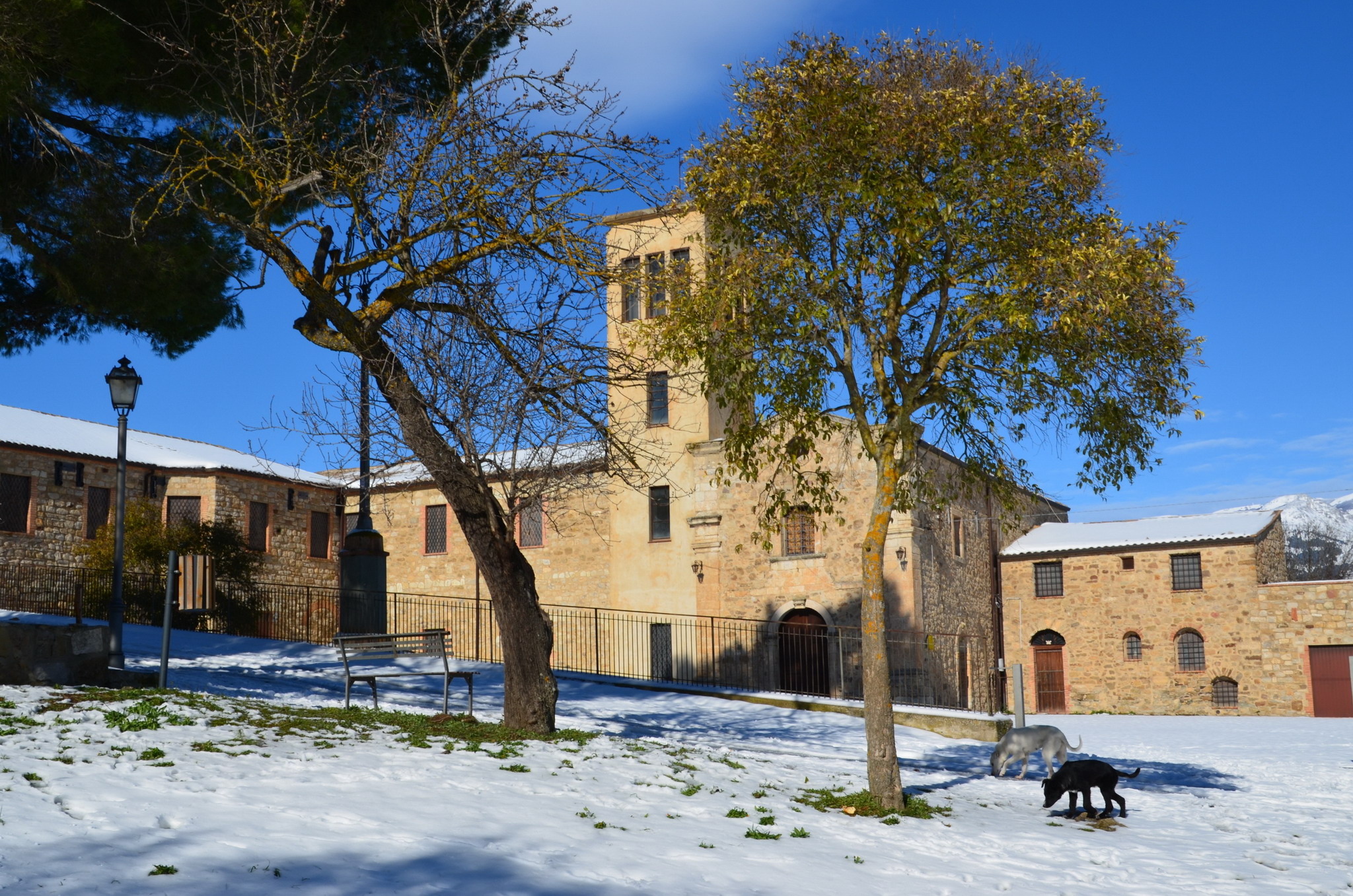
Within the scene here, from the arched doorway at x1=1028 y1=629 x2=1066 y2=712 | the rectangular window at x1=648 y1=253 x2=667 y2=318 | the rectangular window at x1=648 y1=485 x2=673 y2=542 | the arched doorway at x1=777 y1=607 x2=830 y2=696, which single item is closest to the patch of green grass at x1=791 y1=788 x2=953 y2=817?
the rectangular window at x1=648 y1=253 x2=667 y2=318

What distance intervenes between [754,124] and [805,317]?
2.27 metres

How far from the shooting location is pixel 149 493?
109 feet

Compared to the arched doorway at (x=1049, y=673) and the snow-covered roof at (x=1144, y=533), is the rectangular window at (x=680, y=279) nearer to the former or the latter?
the snow-covered roof at (x=1144, y=533)

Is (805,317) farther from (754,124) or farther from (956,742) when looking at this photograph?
(956,742)

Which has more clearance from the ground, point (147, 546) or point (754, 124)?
point (754, 124)

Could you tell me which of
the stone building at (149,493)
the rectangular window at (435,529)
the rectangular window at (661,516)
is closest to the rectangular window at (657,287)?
the rectangular window at (661,516)

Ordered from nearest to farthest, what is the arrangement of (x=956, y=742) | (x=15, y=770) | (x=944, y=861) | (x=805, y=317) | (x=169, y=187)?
(x=15, y=770) < (x=944, y=861) < (x=805, y=317) < (x=169, y=187) < (x=956, y=742)

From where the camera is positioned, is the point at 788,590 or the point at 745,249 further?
the point at 788,590

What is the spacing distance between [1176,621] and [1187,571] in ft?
5.08

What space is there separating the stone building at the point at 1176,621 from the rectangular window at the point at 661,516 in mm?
11617

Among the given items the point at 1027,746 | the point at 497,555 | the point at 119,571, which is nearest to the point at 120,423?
the point at 119,571

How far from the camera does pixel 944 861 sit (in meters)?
8.36

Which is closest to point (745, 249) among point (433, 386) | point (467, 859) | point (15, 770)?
point (433, 386)

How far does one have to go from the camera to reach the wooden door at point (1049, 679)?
1330 inches
